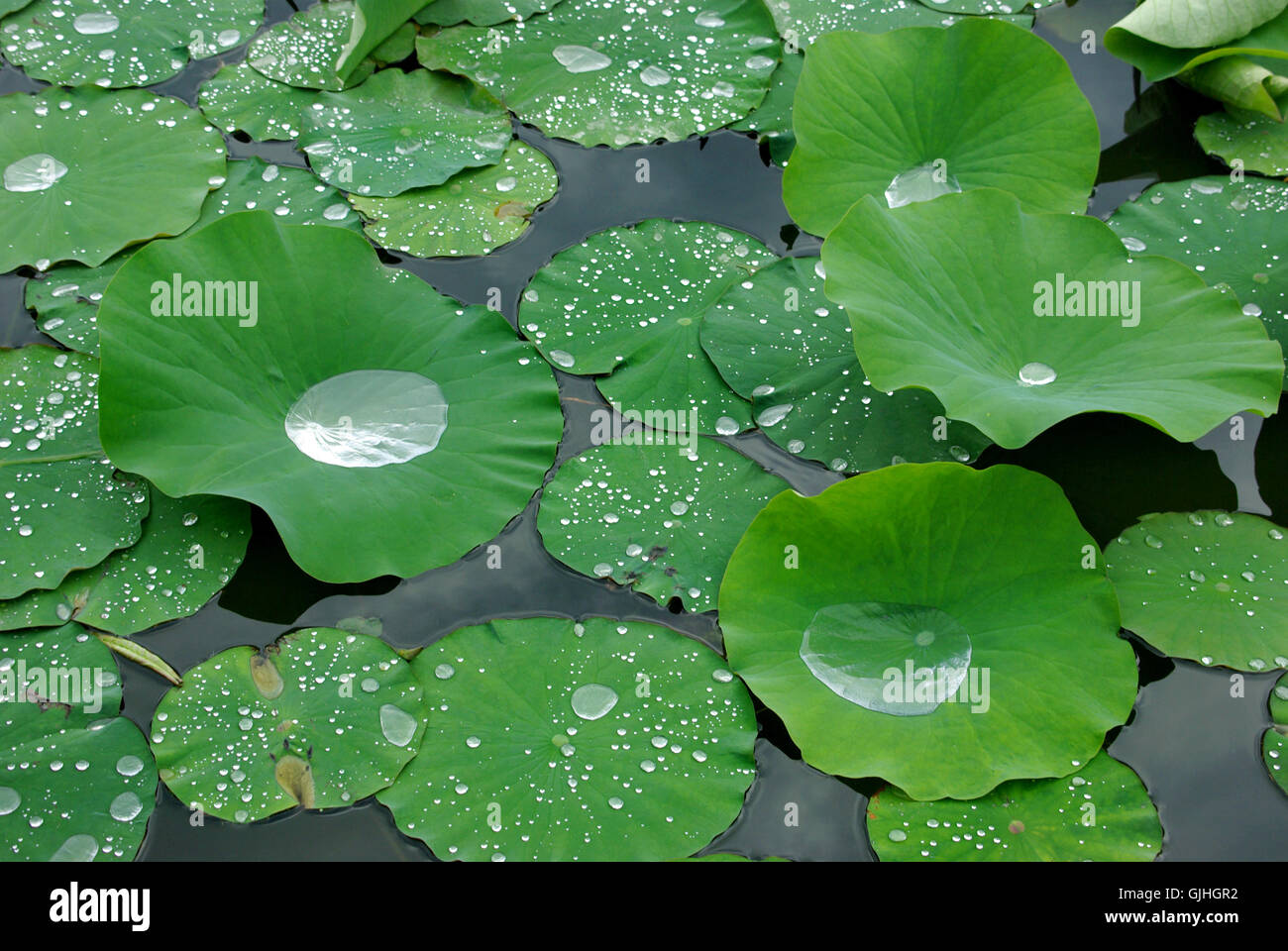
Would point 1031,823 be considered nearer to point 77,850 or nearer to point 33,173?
point 77,850

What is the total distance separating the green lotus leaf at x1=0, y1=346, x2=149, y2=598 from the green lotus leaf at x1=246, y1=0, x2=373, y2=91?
110cm

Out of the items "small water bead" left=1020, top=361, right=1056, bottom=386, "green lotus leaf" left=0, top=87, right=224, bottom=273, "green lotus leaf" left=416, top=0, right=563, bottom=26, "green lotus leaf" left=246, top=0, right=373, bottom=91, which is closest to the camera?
"small water bead" left=1020, top=361, right=1056, bottom=386

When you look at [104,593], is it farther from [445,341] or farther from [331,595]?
[445,341]

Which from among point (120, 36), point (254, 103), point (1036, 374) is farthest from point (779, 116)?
point (120, 36)

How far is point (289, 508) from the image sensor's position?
1937mm

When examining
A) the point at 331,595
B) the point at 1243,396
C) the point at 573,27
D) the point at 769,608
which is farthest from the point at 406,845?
the point at 573,27

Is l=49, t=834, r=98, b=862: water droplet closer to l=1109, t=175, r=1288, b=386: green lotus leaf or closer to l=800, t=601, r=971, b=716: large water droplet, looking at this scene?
l=800, t=601, r=971, b=716: large water droplet

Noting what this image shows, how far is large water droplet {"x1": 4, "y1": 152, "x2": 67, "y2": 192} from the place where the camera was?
2.55m

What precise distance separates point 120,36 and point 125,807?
7.51 ft

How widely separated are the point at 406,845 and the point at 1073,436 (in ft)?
5.48

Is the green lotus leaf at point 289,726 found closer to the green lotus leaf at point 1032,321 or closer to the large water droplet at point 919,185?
the green lotus leaf at point 1032,321

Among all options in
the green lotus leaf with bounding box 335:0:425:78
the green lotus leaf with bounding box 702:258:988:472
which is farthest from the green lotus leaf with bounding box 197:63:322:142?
the green lotus leaf with bounding box 702:258:988:472

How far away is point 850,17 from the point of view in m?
3.06

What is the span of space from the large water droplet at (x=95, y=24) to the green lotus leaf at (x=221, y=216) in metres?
0.71
